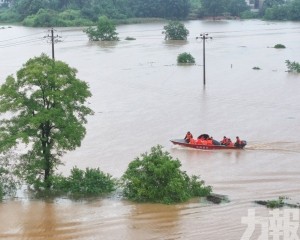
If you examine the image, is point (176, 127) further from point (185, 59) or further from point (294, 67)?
point (185, 59)

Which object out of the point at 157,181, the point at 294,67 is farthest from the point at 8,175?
the point at 294,67

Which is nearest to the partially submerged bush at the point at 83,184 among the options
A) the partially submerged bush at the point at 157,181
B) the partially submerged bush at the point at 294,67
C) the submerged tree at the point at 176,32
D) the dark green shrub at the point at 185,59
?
the partially submerged bush at the point at 157,181

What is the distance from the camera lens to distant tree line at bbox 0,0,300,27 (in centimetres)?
7638

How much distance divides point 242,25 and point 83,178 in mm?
66358

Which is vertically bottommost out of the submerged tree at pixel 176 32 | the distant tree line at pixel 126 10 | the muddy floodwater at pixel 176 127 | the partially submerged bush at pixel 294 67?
the muddy floodwater at pixel 176 127

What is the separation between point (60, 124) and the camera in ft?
48.3

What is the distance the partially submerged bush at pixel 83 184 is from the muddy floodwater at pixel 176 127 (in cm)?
38

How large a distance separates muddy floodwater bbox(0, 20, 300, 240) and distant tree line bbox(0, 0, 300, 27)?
54.9ft

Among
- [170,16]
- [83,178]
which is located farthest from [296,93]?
[170,16]

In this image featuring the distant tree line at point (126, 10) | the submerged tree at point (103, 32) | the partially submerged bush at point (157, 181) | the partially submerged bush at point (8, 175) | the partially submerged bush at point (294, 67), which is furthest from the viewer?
the distant tree line at point (126, 10)

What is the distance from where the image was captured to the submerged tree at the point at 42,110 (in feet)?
48.7

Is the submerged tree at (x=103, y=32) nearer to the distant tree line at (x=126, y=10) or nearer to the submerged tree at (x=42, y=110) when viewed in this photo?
the distant tree line at (x=126, y=10)

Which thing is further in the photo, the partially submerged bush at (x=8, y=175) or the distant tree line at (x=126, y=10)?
the distant tree line at (x=126, y=10)

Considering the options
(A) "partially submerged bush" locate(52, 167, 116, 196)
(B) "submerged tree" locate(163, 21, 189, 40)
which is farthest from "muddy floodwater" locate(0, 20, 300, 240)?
(B) "submerged tree" locate(163, 21, 189, 40)
